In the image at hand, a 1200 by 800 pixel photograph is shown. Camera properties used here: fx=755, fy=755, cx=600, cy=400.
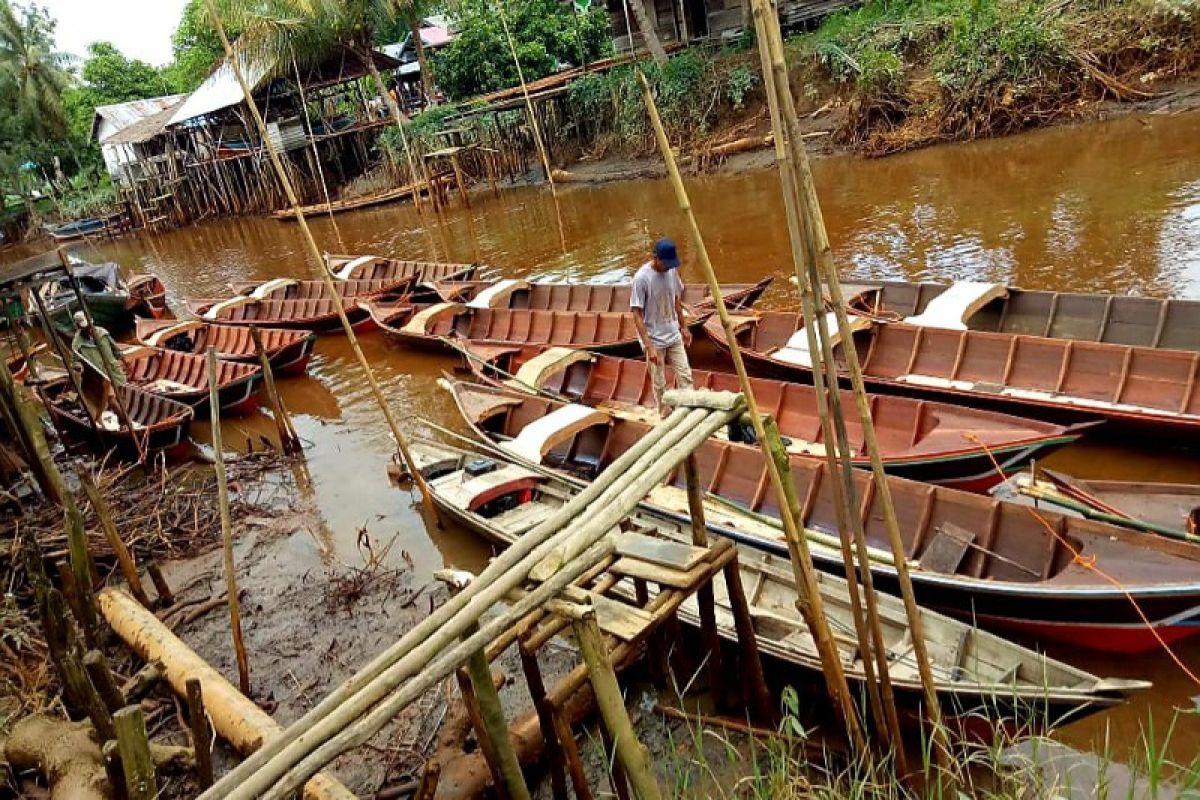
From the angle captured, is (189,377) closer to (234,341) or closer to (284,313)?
(234,341)

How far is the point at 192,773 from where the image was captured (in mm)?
5234

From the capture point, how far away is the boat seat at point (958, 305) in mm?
8852

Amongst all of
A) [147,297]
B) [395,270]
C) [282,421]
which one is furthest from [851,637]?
[147,297]

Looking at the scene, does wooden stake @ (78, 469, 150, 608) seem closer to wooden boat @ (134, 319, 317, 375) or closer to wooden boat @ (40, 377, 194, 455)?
wooden boat @ (40, 377, 194, 455)

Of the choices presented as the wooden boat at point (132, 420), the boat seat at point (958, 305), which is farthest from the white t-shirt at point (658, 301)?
the wooden boat at point (132, 420)

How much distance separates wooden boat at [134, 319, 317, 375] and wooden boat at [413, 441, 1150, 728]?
615 centimetres

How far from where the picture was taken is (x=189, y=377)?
12805 mm

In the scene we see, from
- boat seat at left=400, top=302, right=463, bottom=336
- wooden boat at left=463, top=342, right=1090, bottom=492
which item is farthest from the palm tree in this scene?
wooden boat at left=463, top=342, right=1090, bottom=492

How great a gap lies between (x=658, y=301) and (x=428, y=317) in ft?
22.4

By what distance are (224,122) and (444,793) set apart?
3929 centimetres

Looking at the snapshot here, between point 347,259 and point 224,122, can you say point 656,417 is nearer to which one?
point 347,259

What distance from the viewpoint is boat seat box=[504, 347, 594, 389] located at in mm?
9516

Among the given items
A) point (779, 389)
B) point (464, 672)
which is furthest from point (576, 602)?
point (779, 389)

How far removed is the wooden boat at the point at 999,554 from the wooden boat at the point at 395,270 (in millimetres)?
9672
